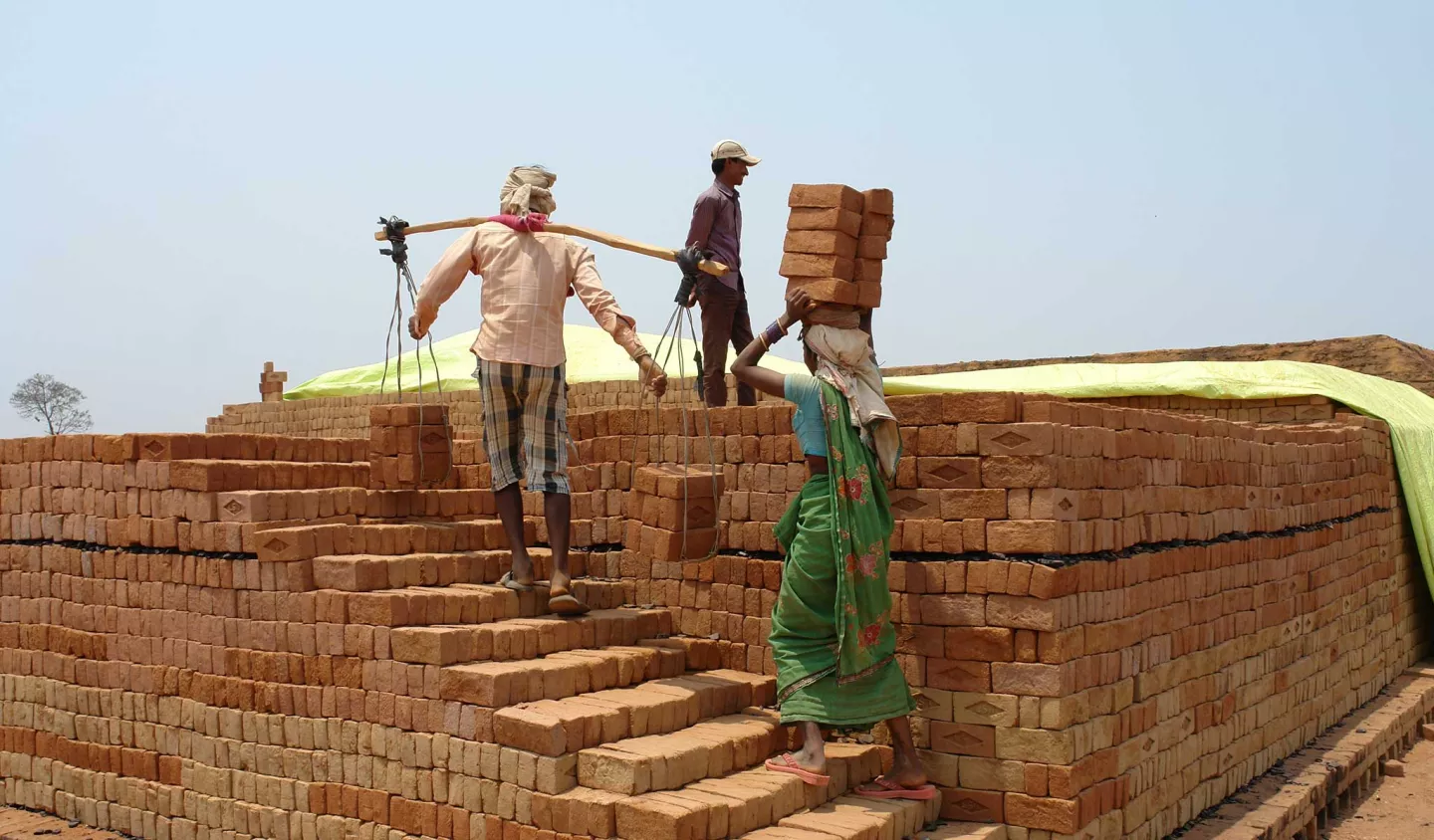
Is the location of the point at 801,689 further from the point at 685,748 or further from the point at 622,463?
the point at 622,463

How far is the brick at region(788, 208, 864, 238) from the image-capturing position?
625 centimetres

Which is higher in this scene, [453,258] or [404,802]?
[453,258]

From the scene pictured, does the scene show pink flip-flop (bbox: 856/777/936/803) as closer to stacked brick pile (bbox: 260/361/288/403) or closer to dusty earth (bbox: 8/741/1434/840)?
dusty earth (bbox: 8/741/1434/840)

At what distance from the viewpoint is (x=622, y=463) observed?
759cm

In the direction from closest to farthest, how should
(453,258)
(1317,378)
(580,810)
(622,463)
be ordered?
(580,810)
(453,258)
(622,463)
(1317,378)

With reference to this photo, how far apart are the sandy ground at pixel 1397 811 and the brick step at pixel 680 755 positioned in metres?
4.93

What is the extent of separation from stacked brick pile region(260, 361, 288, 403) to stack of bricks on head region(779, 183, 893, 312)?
1248 cm

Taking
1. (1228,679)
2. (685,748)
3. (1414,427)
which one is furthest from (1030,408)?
(1414,427)

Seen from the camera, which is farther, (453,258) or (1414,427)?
(1414,427)

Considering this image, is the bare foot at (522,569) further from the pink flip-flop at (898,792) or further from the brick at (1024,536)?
the brick at (1024,536)

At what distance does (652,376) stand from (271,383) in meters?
12.3

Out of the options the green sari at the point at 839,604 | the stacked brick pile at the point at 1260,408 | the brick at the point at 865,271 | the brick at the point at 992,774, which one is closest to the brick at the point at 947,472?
the green sari at the point at 839,604

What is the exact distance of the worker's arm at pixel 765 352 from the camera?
240 inches

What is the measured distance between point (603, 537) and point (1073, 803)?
9.60 ft
